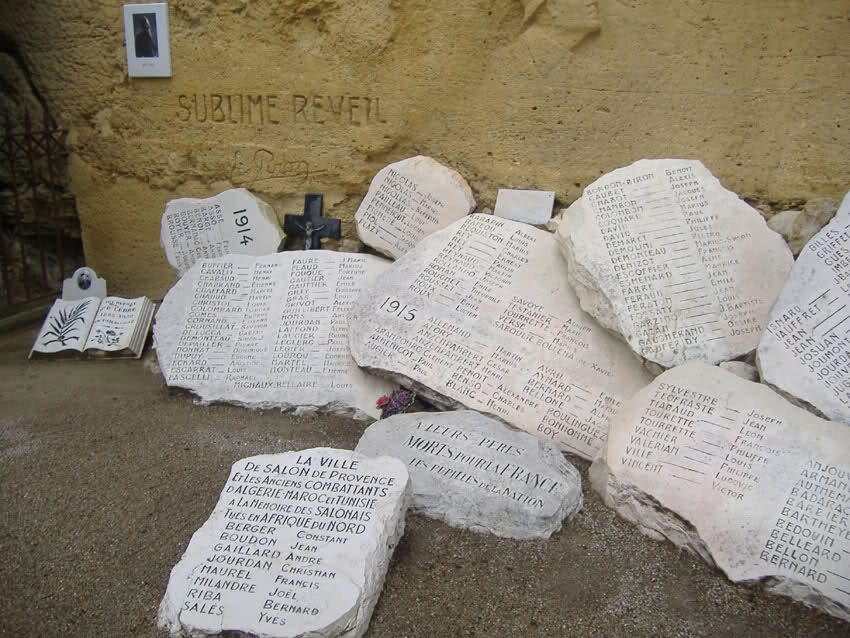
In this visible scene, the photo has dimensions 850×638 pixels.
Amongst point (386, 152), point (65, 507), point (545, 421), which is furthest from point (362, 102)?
point (65, 507)

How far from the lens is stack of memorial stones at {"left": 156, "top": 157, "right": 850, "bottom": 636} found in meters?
2.46

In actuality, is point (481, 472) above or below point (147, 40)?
below

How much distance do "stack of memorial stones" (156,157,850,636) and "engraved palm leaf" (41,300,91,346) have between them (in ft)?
2.62

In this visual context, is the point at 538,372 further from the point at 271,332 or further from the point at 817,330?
the point at 271,332

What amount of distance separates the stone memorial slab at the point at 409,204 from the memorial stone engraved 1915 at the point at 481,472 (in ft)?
5.12

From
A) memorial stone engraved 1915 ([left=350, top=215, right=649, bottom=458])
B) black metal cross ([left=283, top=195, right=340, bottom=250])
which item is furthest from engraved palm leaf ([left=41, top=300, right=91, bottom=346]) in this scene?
memorial stone engraved 1915 ([left=350, top=215, right=649, bottom=458])

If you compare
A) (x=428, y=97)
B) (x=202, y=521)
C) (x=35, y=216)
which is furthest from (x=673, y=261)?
(x=35, y=216)

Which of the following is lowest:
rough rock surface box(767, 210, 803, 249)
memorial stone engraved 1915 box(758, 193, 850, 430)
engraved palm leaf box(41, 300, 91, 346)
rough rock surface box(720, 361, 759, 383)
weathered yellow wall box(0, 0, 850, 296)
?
engraved palm leaf box(41, 300, 91, 346)

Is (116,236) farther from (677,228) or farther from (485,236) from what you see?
(677,228)

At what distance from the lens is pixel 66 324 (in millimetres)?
4641

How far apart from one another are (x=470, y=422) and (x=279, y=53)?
2867 millimetres

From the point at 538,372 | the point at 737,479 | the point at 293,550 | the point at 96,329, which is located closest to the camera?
the point at 293,550
